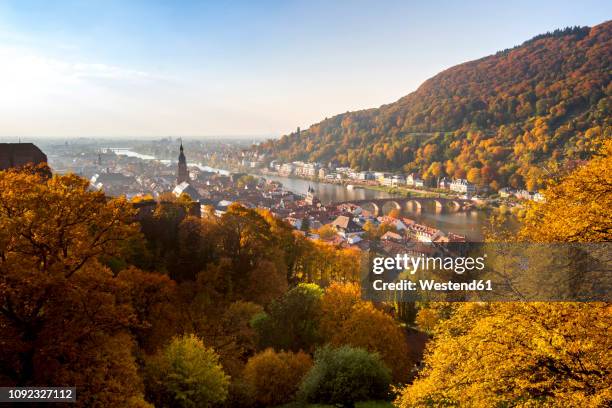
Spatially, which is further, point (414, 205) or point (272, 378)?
point (414, 205)

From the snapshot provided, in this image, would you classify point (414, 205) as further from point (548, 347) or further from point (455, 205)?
point (548, 347)

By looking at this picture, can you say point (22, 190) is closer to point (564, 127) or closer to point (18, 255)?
point (18, 255)

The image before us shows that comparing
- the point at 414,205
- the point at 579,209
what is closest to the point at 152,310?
the point at 579,209

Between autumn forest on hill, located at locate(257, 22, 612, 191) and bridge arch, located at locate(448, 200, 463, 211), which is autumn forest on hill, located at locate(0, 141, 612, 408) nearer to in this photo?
autumn forest on hill, located at locate(257, 22, 612, 191)

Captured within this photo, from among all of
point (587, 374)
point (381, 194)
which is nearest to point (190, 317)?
point (587, 374)

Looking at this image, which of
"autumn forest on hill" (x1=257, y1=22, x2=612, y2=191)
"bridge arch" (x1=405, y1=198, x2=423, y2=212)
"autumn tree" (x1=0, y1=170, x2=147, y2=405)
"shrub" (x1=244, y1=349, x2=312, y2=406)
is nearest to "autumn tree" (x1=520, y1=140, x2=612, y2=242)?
"autumn tree" (x1=0, y1=170, x2=147, y2=405)

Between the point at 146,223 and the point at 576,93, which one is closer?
the point at 146,223
